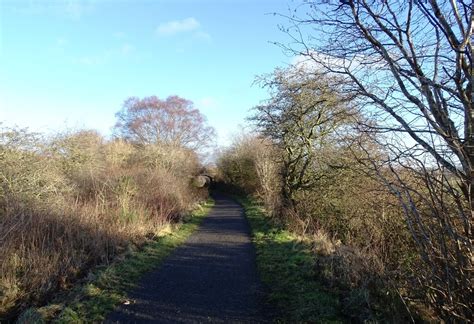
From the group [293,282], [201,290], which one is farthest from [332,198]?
[201,290]

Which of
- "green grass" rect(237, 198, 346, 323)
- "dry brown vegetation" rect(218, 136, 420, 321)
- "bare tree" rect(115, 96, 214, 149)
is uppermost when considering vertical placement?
"bare tree" rect(115, 96, 214, 149)

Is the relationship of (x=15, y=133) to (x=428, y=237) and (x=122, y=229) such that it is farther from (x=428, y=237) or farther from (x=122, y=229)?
(x=428, y=237)

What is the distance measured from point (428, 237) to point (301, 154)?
34.6ft

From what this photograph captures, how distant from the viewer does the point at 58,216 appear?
27.8 feet

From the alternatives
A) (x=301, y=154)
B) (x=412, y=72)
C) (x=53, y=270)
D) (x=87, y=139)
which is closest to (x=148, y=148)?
(x=87, y=139)

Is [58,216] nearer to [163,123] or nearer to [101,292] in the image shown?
[101,292]

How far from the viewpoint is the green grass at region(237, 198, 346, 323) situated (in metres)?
5.27

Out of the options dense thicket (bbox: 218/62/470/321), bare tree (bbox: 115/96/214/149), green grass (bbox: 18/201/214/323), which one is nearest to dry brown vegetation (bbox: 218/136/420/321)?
dense thicket (bbox: 218/62/470/321)

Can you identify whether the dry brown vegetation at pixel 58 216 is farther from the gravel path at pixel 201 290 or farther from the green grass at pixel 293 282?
the green grass at pixel 293 282

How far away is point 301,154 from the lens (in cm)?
1391

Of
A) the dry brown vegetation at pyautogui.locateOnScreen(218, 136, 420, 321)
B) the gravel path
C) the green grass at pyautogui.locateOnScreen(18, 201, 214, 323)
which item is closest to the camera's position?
the dry brown vegetation at pyautogui.locateOnScreen(218, 136, 420, 321)

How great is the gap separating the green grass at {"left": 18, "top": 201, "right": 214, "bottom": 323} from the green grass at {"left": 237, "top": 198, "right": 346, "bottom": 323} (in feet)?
8.31

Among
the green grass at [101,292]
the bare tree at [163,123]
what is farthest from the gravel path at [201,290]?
the bare tree at [163,123]

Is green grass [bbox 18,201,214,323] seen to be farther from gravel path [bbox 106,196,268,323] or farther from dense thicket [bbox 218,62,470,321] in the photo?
dense thicket [bbox 218,62,470,321]
